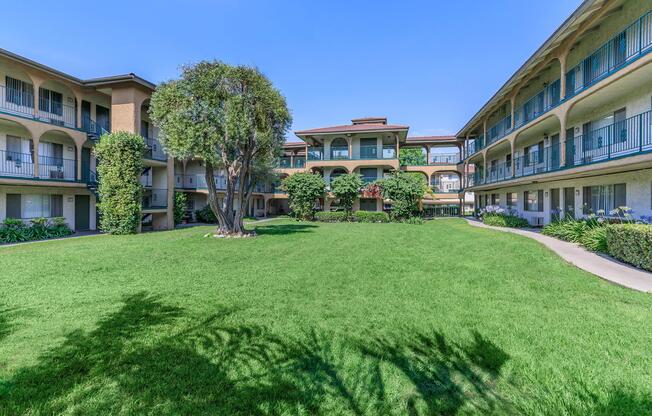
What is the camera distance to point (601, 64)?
1401 cm

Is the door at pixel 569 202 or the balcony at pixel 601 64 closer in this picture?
the balcony at pixel 601 64

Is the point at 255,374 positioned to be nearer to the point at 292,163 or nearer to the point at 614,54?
the point at 614,54

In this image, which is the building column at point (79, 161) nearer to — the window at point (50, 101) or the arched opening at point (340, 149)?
the window at point (50, 101)

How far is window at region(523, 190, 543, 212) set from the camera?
20438 millimetres

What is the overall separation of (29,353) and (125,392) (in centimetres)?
183

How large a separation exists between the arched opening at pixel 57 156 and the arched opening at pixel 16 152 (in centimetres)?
60

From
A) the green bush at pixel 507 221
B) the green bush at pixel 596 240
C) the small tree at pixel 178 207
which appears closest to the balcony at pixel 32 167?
the small tree at pixel 178 207

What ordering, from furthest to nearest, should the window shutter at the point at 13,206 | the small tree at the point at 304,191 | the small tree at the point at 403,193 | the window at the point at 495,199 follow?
the window at the point at 495,199, the small tree at the point at 304,191, the small tree at the point at 403,193, the window shutter at the point at 13,206

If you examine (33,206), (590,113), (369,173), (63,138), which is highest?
(590,113)

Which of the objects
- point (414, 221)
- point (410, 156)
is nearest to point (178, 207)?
point (414, 221)

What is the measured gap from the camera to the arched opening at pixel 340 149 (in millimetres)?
Answer: 32031

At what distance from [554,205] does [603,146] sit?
6.17 m

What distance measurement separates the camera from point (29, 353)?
387 cm

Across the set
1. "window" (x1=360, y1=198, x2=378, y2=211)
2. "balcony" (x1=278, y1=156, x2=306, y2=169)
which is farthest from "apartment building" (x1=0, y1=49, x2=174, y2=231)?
"window" (x1=360, y1=198, x2=378, y2=211)
